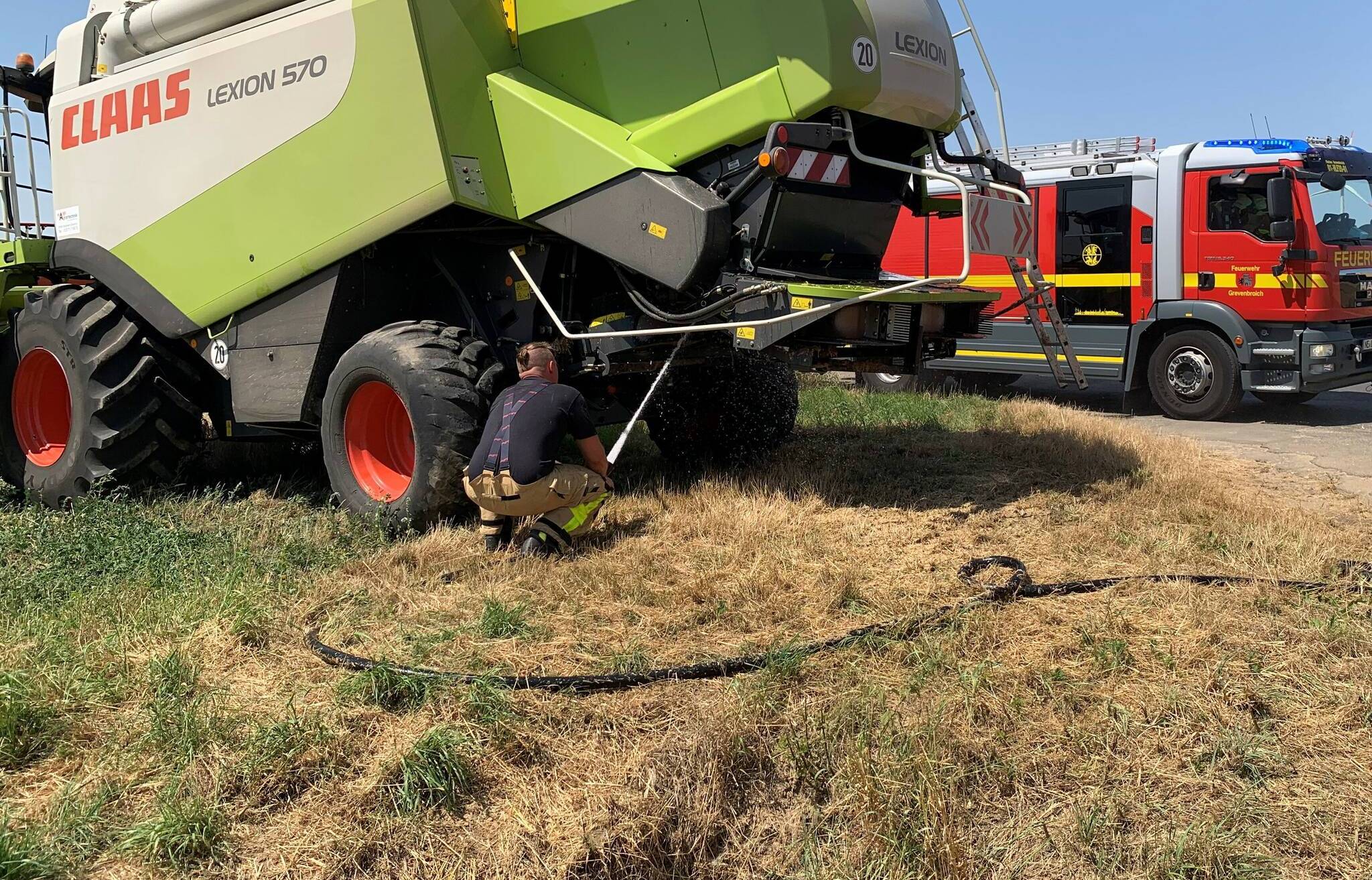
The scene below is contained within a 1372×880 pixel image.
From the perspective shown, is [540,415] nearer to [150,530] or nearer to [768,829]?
[150,530]

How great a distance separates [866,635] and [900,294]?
2176 mm

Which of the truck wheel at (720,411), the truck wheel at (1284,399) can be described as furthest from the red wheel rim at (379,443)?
the truck wheel at (1284,399)

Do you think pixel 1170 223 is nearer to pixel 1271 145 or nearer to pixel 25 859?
pixel 1271 145

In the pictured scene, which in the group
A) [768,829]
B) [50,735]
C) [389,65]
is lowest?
[768,829]

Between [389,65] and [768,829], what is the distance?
13.5 ft

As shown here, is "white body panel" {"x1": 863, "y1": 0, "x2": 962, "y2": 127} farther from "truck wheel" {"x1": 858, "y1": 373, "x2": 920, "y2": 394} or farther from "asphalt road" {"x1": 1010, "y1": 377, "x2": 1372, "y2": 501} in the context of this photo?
"truck wheel" {"x1": 858, "y1": 373, "x2": 920, "y2": 394}

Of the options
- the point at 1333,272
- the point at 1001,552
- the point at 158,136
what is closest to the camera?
the point at 1001,552

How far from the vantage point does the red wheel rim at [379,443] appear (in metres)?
5.83

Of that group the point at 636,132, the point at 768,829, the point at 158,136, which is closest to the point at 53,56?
the point at 158,136

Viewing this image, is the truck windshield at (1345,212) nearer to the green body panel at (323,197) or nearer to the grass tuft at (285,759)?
the green body panel at (323,197)

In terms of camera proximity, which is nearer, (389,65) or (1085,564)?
(1085,564)

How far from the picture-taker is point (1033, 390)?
44.4 ft

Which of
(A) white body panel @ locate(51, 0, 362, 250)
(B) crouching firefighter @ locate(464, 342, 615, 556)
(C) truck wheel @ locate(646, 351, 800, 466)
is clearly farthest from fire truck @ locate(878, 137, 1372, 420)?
(A) white body panel @ locate(51, 0, 362, 250)

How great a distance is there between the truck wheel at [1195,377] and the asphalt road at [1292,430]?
0.16m
